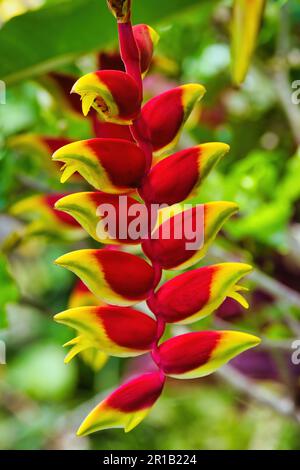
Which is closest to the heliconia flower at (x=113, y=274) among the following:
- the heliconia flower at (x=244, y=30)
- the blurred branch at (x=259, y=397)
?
the heliconia flower at (x=244, y=30)

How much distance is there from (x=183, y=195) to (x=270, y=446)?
0.76 metres

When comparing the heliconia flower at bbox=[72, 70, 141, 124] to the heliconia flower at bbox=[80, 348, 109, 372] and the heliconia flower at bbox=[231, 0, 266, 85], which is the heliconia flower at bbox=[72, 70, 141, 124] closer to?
the heliconia flower at bbox=[231, 0, 266, 85]

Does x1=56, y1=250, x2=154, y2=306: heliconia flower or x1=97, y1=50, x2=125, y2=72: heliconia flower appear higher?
x1=97, y1=50, x2=125, y2=72: heliconia flower

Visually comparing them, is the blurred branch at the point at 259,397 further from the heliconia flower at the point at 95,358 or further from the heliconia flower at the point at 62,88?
the heliconia flower at the point at 62,88

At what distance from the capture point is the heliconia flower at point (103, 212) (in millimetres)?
277

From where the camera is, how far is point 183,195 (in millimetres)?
290

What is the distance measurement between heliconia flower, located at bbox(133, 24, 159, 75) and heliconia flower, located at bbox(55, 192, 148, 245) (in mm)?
55

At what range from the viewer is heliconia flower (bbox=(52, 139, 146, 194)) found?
0.88 ft

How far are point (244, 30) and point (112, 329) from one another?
0.69ft

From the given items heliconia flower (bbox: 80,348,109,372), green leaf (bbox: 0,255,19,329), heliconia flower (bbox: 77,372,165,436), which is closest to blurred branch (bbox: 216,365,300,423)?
heliconia flower (bbox: 80,348,109,372)

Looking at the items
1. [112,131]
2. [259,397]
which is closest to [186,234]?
[112,131]

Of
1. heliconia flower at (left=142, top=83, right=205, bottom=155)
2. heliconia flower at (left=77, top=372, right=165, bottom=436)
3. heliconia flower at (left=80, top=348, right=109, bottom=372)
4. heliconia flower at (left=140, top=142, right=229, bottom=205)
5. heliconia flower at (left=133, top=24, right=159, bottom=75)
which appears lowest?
heliconia flower at (left=80, top=348, right=109, bottom=372)

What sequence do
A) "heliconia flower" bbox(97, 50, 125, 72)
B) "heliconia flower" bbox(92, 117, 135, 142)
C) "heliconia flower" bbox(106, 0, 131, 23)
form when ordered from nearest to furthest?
1. "heliconia flower" bbox(106, 0, 131, 23)
2. "heliconia flower" bbox(92, 117, 135, 142)
3. "heliconia flower" bbox(97, 50, 125, 72)

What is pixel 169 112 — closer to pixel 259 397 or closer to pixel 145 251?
pixel 145 251
